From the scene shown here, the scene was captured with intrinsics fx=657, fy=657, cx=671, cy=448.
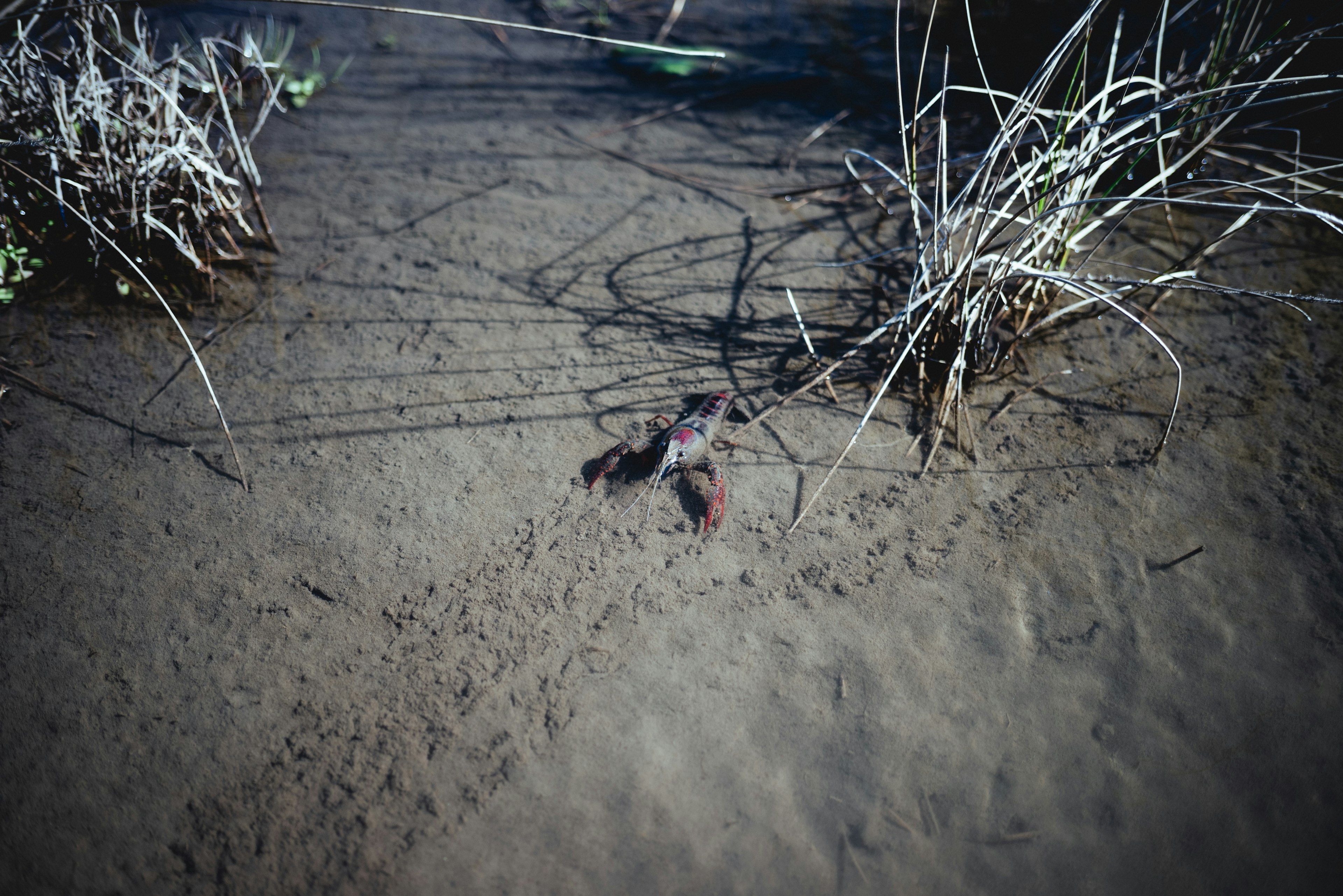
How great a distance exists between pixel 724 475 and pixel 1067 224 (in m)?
1.96

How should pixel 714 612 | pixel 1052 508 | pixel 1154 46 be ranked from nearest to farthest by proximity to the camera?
pixel 714 612 < pixel 1052 508 < pixel 1154 46

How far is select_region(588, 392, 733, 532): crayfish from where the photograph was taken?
2.57 metres

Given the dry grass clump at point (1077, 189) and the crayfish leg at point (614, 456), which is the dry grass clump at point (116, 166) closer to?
the crayfish leg at point (614, 456)

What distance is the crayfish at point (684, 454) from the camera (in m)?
2.57

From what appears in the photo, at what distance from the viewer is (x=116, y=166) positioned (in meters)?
3.13

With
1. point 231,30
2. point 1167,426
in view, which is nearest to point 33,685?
point 1167,426

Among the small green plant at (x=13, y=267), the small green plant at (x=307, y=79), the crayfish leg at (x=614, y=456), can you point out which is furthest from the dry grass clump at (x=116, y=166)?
the crayfish leg at (x=614, y=456)

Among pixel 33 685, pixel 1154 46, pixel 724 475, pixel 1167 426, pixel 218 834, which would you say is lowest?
pixel 218 834

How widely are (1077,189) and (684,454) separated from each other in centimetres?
198

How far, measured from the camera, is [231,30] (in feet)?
16.6

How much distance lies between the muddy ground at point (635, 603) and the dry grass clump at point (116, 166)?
1.24ft

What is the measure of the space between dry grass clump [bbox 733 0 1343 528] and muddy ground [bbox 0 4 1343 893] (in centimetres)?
23

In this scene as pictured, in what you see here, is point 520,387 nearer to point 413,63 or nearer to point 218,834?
point 218,834

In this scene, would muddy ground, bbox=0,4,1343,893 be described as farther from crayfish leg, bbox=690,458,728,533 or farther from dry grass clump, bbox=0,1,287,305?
dry grass clump, bbox=0,1,287,305
